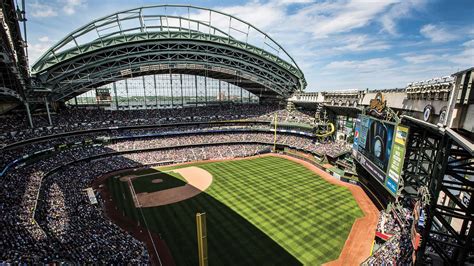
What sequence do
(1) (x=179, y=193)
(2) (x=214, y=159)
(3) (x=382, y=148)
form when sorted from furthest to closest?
(2) (x=214, y=159), (1) (x=179, y=193), (3) (x=382, y=148)

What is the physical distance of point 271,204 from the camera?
30.0 metres

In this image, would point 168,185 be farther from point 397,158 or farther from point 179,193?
point 397,158

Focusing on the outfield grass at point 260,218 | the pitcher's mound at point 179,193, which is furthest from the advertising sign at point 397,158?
the pitcher's mound at point 179,193

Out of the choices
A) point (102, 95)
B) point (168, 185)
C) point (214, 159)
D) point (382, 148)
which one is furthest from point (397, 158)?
point (102, 95)

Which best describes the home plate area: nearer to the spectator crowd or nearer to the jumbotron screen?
the spectator crowd

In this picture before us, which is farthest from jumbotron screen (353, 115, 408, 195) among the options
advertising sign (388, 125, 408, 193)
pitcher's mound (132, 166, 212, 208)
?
pitcher's mound (132, 166, 212, 208)

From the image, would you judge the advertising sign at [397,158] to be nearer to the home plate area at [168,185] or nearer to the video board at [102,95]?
the home plate area at [168,185]

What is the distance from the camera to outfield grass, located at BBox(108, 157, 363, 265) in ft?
69.6

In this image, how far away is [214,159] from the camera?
5112 centimetres

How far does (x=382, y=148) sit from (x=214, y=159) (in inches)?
1336

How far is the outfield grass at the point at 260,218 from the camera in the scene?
21.2m

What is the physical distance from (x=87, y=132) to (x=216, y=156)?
26.6 metres

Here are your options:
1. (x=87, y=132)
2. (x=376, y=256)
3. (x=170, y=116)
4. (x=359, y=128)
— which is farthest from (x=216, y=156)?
(x=376, y=256)

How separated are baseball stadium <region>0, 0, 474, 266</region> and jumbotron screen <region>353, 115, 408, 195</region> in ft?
0.64
